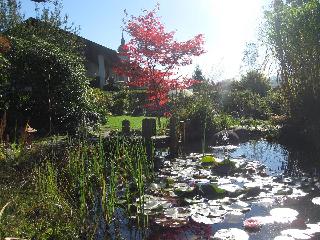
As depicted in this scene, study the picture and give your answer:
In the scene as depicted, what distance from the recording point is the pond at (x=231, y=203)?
471cm

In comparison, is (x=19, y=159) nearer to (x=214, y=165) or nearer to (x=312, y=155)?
(x=214, y=165)

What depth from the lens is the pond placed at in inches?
185

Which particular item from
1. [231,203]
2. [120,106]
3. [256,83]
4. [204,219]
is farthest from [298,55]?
[256,83]

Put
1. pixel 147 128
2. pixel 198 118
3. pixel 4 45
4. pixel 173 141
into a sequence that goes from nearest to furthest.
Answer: pixel 147 128 → pixel 173 141 → pixel 4 45 → pixel 198 118

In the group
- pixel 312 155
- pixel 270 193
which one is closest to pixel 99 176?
pixel 270 193

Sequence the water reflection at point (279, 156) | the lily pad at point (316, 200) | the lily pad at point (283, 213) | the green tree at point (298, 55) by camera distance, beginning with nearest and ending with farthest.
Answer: the lily pad at point (283, 213)
the lily pad at point (316, 200)
the water reflection at point (279, 156)
the green tree at point (298, 55)

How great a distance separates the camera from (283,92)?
14.2 m

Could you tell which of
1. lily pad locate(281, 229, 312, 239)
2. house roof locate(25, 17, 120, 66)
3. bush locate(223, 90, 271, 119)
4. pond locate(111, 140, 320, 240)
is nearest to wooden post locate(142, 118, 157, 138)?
pond locate(111, 140, 320, 240)

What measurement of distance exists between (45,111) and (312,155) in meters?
8.14

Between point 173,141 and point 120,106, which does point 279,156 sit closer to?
point 173,141

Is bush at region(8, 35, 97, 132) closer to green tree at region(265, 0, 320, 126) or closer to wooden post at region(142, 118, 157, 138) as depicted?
wooden post at region(142, 118, 157, 138)

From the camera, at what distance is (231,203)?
19.1ft

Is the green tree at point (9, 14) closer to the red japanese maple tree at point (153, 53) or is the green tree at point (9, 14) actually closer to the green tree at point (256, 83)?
the red japanese maple tree at point (153, 53)

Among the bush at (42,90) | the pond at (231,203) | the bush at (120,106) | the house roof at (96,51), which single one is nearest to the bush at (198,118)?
the bush at (42,90)
